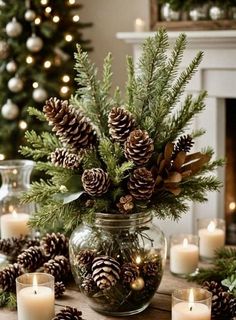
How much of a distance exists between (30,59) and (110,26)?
558 mm

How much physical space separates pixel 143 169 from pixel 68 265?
1.39 feet

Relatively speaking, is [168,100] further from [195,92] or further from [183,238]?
[195,92]

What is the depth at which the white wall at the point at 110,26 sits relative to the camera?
3.34 m

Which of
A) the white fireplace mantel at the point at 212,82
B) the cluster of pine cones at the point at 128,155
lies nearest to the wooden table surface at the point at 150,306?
the cluster of pine cones at the point at 128,155

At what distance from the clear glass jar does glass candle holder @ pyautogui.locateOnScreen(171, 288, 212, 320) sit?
12 centimetres

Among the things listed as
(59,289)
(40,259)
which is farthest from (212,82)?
(59,289)

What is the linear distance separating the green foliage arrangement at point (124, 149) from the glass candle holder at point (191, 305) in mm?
214

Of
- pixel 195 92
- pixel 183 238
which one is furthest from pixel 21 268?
pixel 195 92

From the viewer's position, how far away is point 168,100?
1560 mm

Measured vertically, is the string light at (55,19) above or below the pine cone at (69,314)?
above

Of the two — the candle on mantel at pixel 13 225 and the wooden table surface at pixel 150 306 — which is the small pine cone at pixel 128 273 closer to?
the wooden table surface at pixel 150 306

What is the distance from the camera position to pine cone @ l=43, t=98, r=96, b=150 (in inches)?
57.9

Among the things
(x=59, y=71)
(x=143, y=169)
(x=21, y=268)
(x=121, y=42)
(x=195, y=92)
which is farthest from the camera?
(x=121, y=42)

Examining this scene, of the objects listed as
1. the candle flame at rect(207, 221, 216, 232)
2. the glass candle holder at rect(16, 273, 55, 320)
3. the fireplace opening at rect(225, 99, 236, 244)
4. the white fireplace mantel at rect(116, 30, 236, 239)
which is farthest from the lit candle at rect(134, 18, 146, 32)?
the glass candle holder at rect(16, 273, 55, 320)
